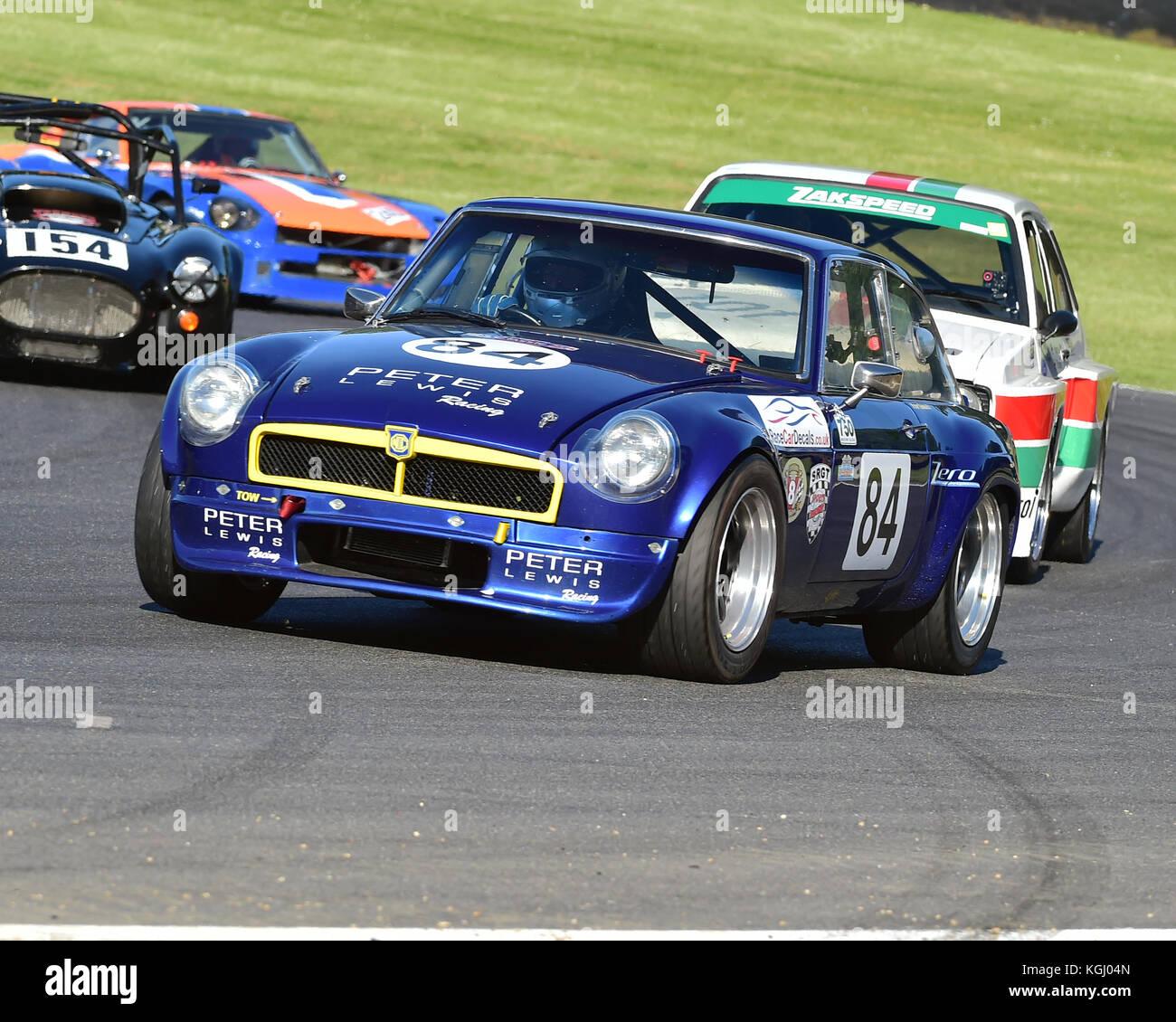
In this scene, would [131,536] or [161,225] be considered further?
[161,225]

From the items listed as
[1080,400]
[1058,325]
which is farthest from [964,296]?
[1080,400]

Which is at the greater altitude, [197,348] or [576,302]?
[576,302]

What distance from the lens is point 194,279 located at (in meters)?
13.4

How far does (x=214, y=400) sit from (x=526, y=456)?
1020 mm

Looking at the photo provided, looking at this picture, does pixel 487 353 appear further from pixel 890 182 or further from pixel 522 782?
pixel 890 182

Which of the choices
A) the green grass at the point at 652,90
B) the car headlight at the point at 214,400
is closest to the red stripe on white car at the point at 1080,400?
the car headlight at the point at 214,400

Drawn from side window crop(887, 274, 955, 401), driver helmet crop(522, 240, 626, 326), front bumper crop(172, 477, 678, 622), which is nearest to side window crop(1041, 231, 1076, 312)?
side window crop(887, 274, 955, 401)

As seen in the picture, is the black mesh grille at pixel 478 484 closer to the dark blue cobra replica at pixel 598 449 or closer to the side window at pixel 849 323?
the dark blue cobra replica at pixel 598 449

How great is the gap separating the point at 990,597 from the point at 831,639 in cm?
83

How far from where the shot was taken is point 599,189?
39000 millimetres

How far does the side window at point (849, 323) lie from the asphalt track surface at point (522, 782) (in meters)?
1.04

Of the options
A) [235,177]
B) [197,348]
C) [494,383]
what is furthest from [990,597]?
[235,177]

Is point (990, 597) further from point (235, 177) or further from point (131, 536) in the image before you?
point (235, 177)
